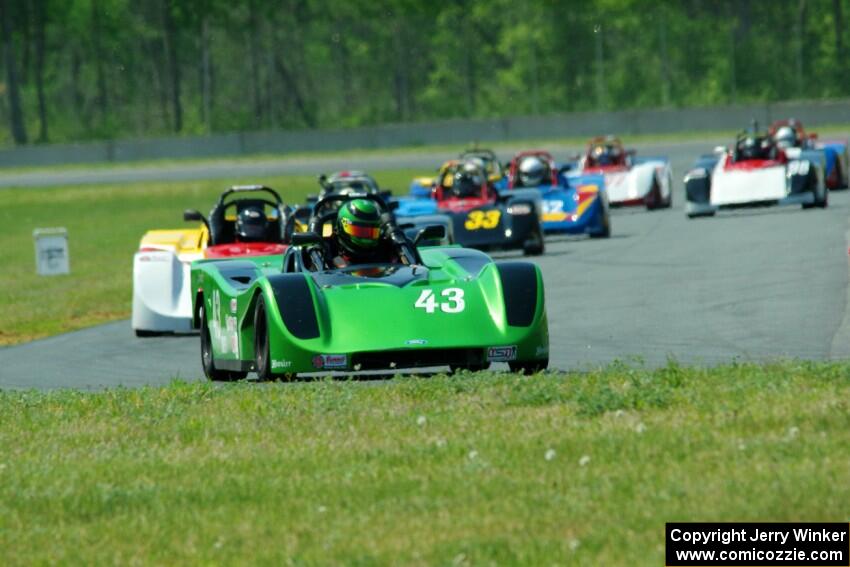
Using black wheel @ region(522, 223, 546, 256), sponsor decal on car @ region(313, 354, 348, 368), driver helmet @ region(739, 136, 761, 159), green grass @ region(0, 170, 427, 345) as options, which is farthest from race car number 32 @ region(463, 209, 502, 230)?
sponsor decal on car @ region(313, 354, 348, 368)

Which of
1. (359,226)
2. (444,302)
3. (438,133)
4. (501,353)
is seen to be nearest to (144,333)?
(359,226)

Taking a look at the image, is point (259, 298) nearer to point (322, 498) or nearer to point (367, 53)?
point (322, 498)

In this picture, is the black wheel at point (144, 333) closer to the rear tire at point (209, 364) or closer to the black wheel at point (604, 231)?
the rear tire at point (209, 364)

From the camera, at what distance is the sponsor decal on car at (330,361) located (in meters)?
11.6

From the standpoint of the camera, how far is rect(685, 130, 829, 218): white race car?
3084cm

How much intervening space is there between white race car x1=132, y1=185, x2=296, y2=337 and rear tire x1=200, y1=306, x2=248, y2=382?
3.58m

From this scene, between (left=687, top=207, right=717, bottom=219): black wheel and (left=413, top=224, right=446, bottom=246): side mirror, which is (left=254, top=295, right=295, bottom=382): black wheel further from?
(left=687, top=207, right=717, bottom=219): black wheel

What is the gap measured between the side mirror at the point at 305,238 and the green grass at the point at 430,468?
2.67 meters

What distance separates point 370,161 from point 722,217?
101 ft

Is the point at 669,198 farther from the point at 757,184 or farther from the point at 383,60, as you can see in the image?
the point at 383,60

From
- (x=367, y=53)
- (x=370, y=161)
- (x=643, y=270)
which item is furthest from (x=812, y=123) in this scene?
Result: (x=643, y=270)

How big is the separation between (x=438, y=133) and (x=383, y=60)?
1260 centimetres

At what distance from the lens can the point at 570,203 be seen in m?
28.3

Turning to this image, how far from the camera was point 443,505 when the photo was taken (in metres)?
7.01
